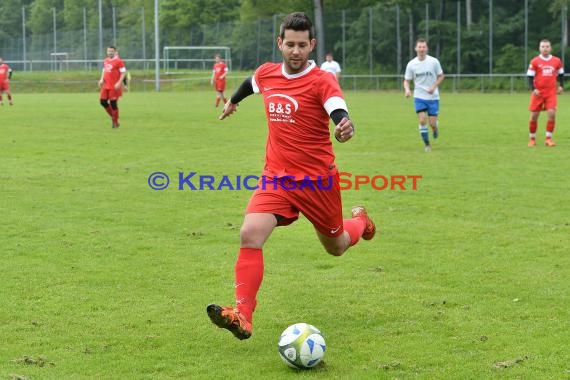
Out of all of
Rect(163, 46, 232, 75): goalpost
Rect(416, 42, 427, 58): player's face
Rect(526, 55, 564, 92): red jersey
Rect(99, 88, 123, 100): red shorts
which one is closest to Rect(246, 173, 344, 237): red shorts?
Rect(416, 42, 427, 58): player's face

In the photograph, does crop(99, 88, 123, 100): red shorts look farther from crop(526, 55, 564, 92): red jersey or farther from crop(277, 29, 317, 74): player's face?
crop(277, 29, 317, 74): player's face

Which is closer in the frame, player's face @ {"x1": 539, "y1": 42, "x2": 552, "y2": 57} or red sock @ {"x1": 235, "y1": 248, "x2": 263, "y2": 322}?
red sock @ {"x1": 235, "y1": 248, "x2": 263, "y2": 322}

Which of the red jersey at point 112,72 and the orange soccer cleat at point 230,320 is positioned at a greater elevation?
the red jersey at point 112,72

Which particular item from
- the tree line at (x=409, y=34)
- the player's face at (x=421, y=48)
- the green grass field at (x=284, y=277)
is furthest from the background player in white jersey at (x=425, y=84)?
the tree line at (x=409, y=34)

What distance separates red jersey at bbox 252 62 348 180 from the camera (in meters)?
5.71

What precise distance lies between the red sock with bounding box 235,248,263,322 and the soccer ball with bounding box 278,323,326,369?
34 cm

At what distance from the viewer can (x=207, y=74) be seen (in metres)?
55.1

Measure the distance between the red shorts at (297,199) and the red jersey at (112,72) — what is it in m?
17.4

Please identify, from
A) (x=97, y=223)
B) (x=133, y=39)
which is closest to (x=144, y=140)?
(x=97, y=223)

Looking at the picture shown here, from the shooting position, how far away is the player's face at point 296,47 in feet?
18.3

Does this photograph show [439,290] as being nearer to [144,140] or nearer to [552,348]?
[552,348]

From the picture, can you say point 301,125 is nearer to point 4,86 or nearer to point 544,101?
point 544,101

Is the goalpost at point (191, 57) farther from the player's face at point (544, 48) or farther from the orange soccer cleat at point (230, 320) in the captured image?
the orange soccer cleat at point (230, 320)

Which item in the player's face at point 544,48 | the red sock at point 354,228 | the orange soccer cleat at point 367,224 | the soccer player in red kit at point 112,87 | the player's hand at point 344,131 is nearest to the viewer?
the player's hand at point 344,131
